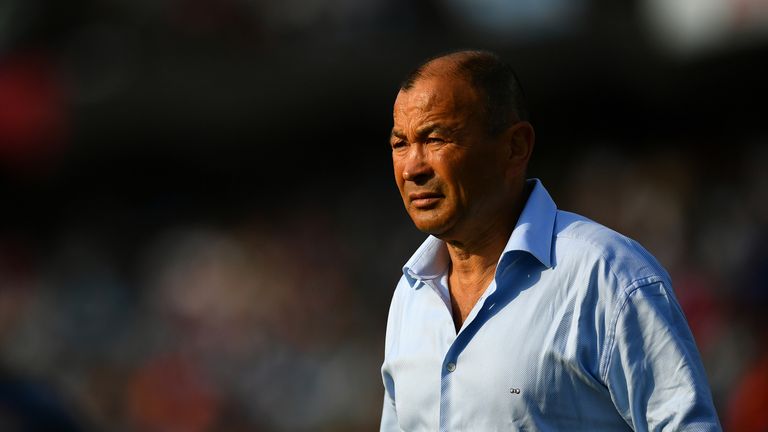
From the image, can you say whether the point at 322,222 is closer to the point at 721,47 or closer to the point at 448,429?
the point at 721,47

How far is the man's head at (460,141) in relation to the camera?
306cm

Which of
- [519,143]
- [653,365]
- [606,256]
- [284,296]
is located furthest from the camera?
[284,296]

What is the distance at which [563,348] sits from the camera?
285cm

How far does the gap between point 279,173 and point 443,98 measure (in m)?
9.33

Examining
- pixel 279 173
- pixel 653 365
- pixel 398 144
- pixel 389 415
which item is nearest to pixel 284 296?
pixel 279 173

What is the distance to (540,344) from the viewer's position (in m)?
2.87

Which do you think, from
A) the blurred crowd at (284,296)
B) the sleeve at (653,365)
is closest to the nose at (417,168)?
the sleeve at (653,365)

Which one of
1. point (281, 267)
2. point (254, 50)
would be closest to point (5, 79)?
point (254, 50)

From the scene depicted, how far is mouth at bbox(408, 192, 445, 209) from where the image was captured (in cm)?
307

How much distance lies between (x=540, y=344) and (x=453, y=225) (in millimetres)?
395

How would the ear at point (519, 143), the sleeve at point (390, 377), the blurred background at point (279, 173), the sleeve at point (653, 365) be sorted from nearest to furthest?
the sleeve at point (653, 365) → the ear at point (519, 143) → the sleeve at point (390, 377) → the blurred background at point (279, 173)

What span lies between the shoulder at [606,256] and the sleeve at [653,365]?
3 centimetres

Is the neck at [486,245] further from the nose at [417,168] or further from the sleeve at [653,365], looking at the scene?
the sleeve at [653,365]

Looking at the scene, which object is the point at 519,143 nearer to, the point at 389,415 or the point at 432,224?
the point at 432,224
